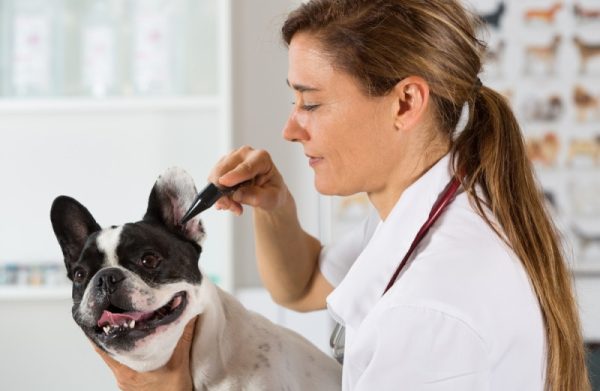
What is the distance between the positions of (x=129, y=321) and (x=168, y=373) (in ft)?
0.33

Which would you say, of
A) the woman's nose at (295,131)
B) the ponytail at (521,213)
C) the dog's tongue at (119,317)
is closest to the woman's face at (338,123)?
the woman's nose at (295,131)

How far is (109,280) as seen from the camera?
3.24 feet

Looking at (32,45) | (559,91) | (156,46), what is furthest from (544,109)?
(32,45)

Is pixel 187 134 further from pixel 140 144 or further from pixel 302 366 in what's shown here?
pixel 302 366

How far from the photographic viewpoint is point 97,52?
236 cm

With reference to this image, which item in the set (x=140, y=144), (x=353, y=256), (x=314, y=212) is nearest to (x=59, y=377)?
(x=140, y=144)

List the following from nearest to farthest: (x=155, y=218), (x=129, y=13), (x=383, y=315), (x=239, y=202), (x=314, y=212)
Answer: (x=383, y=315), (x=155, y=218), (x=239, y=202), (x=129, y=13), (x=314, y=212)

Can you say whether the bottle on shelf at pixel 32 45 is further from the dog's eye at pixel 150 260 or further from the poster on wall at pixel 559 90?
the dog's eye at pixel 150 260

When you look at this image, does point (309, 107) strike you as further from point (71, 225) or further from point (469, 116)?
point (71, 225)

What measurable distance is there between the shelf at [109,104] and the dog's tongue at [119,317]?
134cm

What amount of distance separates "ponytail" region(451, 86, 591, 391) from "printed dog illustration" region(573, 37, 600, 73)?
1544 millimetres

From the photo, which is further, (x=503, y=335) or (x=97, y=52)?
(x=97, y=52)

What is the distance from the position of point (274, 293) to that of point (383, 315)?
2.23 ft

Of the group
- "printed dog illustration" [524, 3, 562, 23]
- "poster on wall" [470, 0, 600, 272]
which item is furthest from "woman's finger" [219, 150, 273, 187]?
"printed dog illustration" [524, 3, 562, 23]
